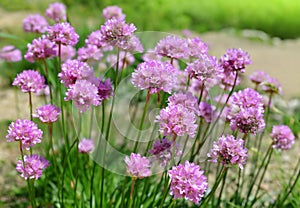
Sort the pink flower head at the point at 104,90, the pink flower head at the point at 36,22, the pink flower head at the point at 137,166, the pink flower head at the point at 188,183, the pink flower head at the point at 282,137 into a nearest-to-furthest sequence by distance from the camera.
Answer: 1. the pink flower head at the point at 188,183
2. the pink flower head at the point at 137,166
3. the pink flower head at the point at 104,90
4. the pink flower head at the point at 282,137
5. the pink flower head at the point at 36,22

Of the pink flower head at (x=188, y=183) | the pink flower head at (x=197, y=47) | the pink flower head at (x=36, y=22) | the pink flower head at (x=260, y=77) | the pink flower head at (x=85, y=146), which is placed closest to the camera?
the pink flower head at (x=188, y=183)

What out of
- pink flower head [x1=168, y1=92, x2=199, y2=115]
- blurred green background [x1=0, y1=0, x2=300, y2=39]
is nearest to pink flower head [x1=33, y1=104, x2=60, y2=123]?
pink flower head [x1=168, y1=92, x2=199, y2=115]

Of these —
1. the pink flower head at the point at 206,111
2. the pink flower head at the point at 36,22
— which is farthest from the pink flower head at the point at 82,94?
the pink flower head at the point at 36,22

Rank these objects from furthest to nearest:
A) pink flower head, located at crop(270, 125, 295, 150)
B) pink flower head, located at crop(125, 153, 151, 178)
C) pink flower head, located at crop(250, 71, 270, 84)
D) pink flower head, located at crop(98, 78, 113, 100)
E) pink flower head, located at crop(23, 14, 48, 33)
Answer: pink flower head, located at crop(23, 14, 48, 33)
pink flower head, located at crop(250, 71, 270, 84)
pink flower head, located at crop(270, 125, 295, 150)
pink flower head, located at crop(98, 78, 113, 100)
pink flower head, located at crop(125, 153, 151, 178)

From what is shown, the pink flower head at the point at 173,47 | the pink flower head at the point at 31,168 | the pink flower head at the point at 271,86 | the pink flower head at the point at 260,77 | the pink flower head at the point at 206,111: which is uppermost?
the pink flower head at the point at 173,47

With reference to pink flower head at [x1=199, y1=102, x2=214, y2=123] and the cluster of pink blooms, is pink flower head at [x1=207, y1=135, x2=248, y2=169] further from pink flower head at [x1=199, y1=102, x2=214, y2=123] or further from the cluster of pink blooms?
pink flower head at [x1=199, y1=102, x2=214, y2=123]

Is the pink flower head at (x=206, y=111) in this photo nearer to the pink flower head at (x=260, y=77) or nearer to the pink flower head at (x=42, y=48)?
the pink flower head at (x=260, y=77)

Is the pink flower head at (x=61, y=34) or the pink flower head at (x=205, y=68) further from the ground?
the pink flower head at (x=61, y=34)
